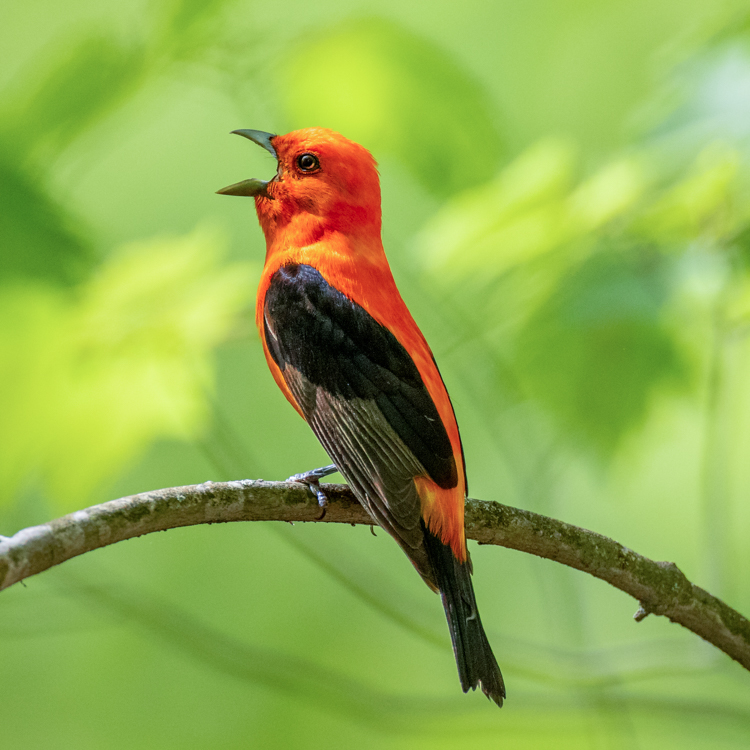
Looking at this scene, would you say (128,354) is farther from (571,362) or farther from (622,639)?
(622,639)

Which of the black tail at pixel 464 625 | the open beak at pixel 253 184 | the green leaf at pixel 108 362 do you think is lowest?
the black tail at pixel 464 625

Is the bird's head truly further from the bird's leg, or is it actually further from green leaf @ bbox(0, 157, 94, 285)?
green leaf @ bbox(0, 157, 94, 285)

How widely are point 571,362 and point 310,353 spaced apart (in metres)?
1.12

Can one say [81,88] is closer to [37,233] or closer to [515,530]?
[37,233]

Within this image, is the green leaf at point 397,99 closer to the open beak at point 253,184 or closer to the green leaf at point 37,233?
the open beak at point 253,184

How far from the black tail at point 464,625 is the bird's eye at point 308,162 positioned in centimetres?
71

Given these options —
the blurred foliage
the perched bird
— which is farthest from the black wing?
the blurred foliage

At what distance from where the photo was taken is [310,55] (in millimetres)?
2037

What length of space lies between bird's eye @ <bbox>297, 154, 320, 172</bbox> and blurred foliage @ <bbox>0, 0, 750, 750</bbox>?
13.3 inches

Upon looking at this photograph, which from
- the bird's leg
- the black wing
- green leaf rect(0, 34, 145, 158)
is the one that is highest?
green leaf rect(0, 34, 145, 158)

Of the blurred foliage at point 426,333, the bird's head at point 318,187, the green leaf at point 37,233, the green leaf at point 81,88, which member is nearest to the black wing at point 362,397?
the bird's head at point 318,187

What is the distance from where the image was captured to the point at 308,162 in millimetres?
1578

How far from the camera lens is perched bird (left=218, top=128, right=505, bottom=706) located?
131cm

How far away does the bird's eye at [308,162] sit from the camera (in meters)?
A: 1.58
